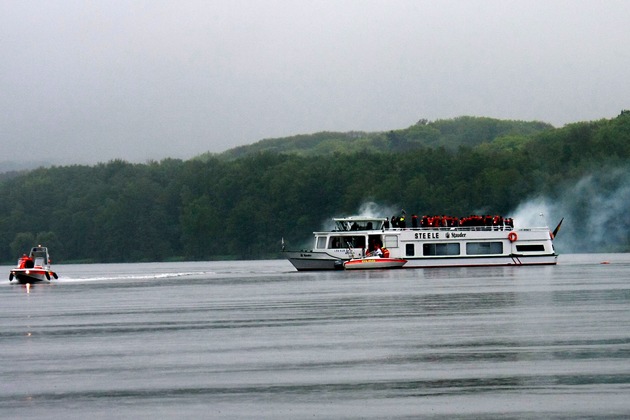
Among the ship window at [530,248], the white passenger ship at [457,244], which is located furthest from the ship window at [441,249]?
the ship window at [530,248]

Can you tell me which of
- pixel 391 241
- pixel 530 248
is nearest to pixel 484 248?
pixel 530 248

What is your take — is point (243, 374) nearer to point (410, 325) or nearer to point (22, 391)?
point (22, 391)

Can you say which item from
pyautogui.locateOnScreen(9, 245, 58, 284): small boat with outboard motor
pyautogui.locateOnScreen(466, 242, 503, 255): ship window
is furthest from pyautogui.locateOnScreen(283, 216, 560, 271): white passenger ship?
pyautogui.locateOnScreen(9, 245, 58, 284): small boat with outboard motor

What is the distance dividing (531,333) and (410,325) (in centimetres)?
581

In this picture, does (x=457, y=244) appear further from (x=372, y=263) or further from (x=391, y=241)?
(x=372, y=263)

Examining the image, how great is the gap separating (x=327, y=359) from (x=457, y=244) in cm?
8186

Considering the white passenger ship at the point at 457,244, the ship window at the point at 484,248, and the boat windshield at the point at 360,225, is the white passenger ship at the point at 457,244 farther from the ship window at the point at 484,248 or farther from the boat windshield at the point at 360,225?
the boat windshield at the point at 360,225

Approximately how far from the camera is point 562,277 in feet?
277

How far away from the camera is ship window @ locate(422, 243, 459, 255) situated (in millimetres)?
112062

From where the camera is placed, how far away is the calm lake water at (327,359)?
2345 centimetres

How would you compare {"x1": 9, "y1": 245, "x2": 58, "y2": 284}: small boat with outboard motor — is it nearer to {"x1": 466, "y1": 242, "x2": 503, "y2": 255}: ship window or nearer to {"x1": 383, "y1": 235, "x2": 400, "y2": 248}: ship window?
{"x1": 383, "y1": 235, "x2": 400, "y2": 248}: ship window

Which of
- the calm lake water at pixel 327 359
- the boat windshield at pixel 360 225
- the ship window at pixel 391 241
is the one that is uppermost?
the boat windshield at pixel 360 225

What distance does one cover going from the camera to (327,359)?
3102 centimetres

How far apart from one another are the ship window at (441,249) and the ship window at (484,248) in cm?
118
